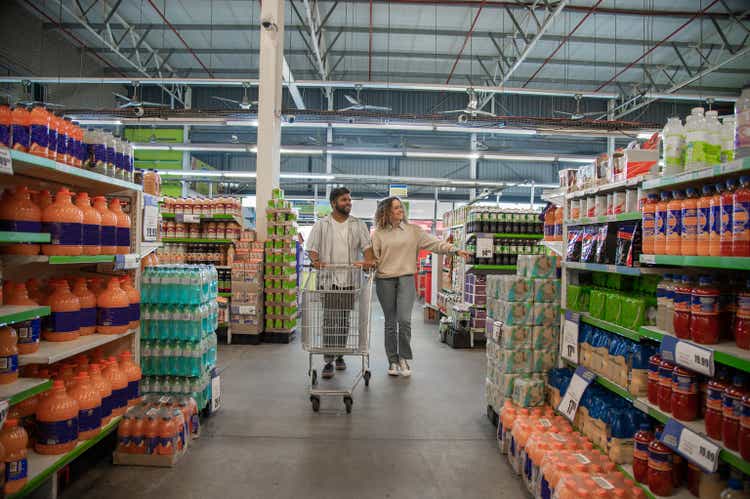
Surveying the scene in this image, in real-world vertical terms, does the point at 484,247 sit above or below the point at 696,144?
below

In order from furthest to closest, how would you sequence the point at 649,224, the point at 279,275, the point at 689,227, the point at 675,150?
1. the point at 279,275
2. the point at 649,224
3. the point at 675,150
4. the point at 689,227

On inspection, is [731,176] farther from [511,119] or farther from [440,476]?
[511,119]

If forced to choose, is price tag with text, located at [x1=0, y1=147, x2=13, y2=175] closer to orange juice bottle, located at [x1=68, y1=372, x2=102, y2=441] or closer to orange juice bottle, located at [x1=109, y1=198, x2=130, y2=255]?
orange juice bottle, located at [x1=109, y1=198, x2=130, y2=255]

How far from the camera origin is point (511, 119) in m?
10.6

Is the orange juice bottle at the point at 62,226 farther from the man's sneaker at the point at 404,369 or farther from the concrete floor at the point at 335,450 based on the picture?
the man's sneaker at the point at 404,369

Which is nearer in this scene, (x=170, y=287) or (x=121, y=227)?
(x=121, y=227)

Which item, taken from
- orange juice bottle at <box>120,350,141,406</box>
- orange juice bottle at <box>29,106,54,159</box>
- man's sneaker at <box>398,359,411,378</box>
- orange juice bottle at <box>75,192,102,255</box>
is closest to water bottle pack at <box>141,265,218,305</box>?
orange juice bottle at <box>120,350,141,406</box>

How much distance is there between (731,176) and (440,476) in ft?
7.64

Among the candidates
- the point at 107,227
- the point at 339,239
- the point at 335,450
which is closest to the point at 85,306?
the point at 107,227

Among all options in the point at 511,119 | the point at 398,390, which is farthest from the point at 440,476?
the point at 511,119

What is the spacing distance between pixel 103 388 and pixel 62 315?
20.0 inches

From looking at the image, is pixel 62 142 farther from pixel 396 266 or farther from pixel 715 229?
pixel 396 266

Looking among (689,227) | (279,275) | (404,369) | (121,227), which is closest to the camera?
(689,227)

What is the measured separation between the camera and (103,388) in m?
2.77
